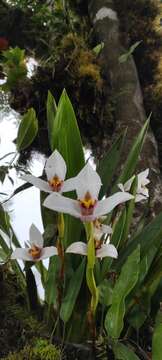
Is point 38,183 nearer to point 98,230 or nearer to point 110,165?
point 98,230

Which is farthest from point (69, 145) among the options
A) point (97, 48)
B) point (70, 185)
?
point (97, 48)

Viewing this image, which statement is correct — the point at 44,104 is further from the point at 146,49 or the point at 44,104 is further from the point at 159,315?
the point at 159,315

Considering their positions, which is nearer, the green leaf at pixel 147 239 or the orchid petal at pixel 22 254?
the orchid petal at pixel 22 254

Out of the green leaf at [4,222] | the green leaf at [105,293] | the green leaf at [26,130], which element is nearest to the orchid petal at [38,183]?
the green leaf at [105,293]

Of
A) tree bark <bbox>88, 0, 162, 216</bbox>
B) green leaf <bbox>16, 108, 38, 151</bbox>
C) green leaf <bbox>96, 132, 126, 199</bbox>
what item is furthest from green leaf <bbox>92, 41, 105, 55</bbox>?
green leaf <bbox>96, 132, 126, 199</bbox>

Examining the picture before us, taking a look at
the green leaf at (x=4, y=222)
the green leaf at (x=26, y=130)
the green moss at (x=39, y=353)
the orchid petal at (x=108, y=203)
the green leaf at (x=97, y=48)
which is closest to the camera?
the orchid petal at (x=108, y=203)

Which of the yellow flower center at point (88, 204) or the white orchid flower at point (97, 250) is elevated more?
the yellow flower center at point (88, 204)

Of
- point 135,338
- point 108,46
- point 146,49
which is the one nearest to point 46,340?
point 135,338

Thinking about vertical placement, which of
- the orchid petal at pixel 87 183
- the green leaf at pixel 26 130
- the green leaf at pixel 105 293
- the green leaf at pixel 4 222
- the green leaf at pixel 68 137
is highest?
the green leaf at pixel 26 130

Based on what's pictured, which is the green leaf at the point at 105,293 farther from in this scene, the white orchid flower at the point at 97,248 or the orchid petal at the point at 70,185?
the orchid petal at the point at 70,185
